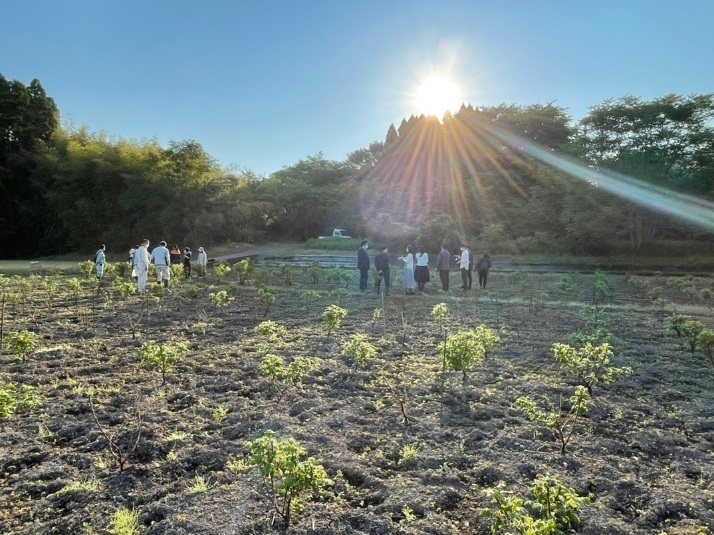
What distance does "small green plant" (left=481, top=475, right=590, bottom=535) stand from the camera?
2139 mm

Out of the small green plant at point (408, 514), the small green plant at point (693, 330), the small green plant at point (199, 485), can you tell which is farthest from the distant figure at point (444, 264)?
the small green plant at point (199, 485)

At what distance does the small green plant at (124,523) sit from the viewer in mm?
2613

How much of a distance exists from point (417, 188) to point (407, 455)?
30740 millimetres

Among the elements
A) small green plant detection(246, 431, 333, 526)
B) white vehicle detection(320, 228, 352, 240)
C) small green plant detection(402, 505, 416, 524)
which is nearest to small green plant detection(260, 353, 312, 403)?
small green plant detection(246, 431, 333, 526)

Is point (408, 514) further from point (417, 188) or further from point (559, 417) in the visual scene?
point (417, 188)

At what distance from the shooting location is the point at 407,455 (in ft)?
11.7

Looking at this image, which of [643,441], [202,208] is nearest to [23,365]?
[643,441]

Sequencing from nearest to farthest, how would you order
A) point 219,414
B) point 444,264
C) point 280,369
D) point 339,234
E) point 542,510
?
point 542,510 < point 219,414 < point 280,369 < point 444,264 < point 339,234

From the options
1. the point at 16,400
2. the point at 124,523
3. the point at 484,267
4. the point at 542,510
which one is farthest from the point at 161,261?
the point at 542,510

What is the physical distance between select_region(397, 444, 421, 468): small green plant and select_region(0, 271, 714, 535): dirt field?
0.03 meters

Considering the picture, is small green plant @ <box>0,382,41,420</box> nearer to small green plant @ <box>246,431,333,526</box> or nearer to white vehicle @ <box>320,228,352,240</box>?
small green plant @ <box>246,431,333,526</box>

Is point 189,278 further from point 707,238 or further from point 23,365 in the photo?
point 707,238

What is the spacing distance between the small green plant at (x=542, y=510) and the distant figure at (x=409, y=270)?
9.70 metres

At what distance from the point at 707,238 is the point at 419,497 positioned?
28.5m
